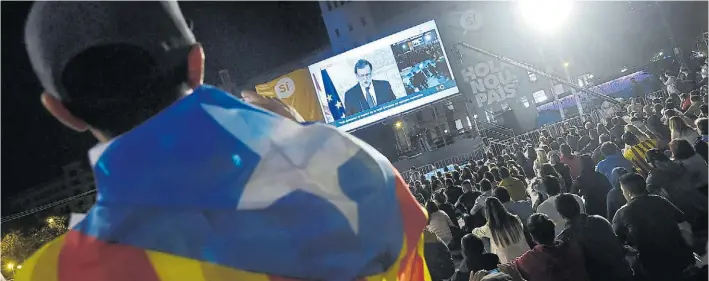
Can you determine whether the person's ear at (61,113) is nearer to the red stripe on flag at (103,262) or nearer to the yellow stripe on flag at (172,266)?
the red stripe on flag at (103,262)

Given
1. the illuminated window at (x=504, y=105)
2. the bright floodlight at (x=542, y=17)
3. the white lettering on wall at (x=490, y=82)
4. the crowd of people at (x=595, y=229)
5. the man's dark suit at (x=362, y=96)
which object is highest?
the bright floodlight at (x=542, y=17)

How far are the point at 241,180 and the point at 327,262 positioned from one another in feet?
0.85

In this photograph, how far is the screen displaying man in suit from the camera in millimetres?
25719

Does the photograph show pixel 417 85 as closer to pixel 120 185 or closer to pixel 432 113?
pixel 432 113

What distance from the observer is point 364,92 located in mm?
26109

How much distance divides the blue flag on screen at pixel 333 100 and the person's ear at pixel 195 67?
81.8 ft

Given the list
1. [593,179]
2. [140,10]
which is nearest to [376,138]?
[593,179]

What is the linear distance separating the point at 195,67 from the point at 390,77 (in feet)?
80.0

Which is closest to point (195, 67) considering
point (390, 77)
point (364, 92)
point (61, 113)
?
point (61, 113)

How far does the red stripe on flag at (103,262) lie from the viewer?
1.18 m

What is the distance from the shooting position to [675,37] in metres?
34.4

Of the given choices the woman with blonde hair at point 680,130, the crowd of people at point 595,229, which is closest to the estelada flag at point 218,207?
the crowd of people at point 595,229

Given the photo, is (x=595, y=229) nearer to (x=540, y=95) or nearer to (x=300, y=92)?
(x=300, y=92)

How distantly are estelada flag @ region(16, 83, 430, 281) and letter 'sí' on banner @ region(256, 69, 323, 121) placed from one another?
25.9m
